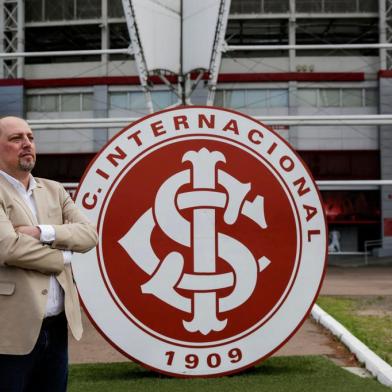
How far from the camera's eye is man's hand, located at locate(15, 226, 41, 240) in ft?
7.81

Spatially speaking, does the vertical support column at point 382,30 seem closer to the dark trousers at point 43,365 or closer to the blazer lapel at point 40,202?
the blazer lapel at point 40,202

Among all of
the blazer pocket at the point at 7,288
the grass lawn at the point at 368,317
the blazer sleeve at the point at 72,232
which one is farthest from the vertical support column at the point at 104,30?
the blazer pocket at the point at 7,288

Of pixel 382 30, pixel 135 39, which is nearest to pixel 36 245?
pixel 135 39

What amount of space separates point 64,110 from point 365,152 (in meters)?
12.9

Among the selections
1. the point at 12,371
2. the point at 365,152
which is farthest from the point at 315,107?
the point at 12,371

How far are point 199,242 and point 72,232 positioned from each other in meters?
1.76

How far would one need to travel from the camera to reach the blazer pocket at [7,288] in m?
2.32

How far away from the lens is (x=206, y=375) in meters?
4.09

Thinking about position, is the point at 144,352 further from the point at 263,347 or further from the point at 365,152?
the point at 365,152

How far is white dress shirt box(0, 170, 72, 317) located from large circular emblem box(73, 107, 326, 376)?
161 cm

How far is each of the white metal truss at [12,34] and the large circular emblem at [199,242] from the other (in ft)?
76.7

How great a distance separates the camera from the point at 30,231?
2.39m

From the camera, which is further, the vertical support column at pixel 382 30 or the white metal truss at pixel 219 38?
the vertical support column at pixel 382 30

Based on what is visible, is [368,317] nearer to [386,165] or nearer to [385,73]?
[386,165]
